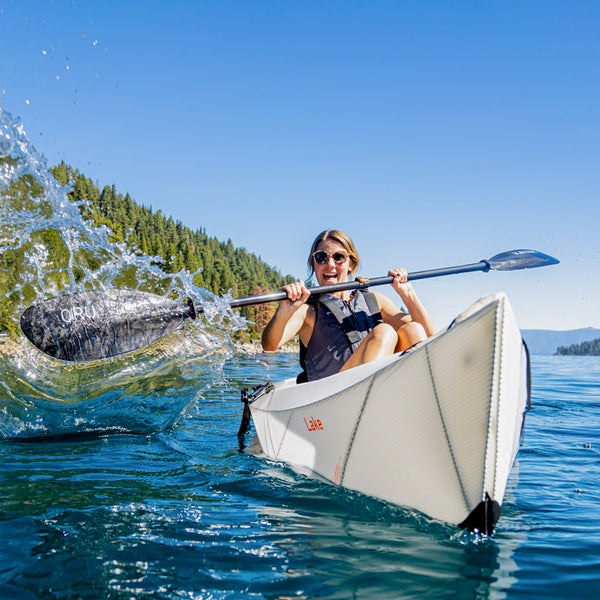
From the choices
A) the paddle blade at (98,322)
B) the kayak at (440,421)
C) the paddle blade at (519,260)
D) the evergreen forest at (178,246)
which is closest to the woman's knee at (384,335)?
the kayak at (440,421)

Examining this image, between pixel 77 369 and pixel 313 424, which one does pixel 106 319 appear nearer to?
pixel 313 424

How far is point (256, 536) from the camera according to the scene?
257 centimetres

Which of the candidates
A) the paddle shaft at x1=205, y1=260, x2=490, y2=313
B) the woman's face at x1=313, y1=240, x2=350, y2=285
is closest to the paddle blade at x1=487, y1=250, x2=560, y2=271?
the paddle shaft at x1=205, y1=260, x2=490, y2=313

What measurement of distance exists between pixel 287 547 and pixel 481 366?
1.27m

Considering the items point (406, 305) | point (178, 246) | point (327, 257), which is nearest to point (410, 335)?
point (406, 305)

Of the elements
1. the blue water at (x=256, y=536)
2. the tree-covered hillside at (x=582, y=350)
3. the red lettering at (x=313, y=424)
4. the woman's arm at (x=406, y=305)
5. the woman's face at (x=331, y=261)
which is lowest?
the tree-covered hillside at (x=582, y=350)

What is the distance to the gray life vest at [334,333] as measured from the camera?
430 centimetres

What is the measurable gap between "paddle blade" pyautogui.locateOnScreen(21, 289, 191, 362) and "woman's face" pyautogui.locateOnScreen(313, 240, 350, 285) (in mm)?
1282

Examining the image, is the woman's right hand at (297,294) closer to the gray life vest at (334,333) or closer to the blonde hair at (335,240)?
the gray life vest at (334,333)

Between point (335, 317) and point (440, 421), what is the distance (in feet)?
6.29

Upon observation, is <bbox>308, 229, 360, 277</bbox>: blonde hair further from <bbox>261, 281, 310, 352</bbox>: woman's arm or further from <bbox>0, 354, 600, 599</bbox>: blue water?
<bbox>0, 354, 600, 599</bbox>: blue water

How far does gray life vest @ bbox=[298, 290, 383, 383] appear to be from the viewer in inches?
169

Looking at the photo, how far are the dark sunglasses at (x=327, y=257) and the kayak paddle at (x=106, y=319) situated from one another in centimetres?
25

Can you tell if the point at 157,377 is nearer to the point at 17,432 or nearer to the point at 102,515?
the point at 17,432
